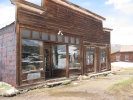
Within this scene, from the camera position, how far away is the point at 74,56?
1293 cm

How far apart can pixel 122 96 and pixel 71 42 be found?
19.0 feet

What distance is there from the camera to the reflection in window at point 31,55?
29.3ft

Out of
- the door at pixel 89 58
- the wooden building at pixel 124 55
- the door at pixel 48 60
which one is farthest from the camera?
the wooden building at pixel 124 55

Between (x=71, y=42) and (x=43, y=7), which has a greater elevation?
(x=43, y=7)

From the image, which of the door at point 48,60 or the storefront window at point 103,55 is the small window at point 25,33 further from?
the storefront window at point 103,55

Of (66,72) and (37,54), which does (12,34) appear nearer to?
(37,54)

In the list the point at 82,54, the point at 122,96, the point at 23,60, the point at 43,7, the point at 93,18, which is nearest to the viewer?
the point at 122,96

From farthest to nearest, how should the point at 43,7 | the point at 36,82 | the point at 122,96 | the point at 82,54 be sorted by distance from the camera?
the point at 82,54 → the point at 43,7 → the point at 36,82 → the point at 122,96

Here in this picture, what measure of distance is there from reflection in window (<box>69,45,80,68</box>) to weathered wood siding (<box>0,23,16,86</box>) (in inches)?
191

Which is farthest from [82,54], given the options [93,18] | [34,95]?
[34,95]

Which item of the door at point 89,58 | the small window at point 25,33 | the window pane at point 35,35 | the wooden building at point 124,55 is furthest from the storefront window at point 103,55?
the wooden building at point 124,55

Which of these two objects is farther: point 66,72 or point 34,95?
point 66,72

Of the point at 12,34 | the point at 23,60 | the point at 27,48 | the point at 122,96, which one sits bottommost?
the point at 122,96

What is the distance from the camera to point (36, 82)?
947 cm
